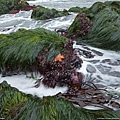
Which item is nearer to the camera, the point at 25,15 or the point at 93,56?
the point at 93,56

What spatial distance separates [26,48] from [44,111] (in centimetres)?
238

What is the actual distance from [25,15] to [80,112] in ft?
37.9

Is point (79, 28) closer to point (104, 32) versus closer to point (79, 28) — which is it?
point (79, 28)

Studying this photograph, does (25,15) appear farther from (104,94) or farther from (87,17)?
(104,94)

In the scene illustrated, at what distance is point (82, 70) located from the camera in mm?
5336

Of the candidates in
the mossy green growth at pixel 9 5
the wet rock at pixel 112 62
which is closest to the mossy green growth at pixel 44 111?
the wet rock at pixel 112 62

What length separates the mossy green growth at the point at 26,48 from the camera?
17.5 feet

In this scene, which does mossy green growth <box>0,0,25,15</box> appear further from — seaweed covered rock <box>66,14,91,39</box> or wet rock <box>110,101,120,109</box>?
wet rock <box>110,101,120,109</box>

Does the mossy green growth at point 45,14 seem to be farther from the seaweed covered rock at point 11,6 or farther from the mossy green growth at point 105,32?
the mossy green growth at point 105,32

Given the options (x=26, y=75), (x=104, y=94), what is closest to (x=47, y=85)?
(x=26, y=75)

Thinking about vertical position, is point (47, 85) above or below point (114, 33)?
below

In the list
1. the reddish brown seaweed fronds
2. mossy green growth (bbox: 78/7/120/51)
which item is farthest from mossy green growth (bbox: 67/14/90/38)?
the reddish brown seaweed fronds

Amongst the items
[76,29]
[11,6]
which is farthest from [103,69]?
[11,6]

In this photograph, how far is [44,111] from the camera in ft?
11.5
